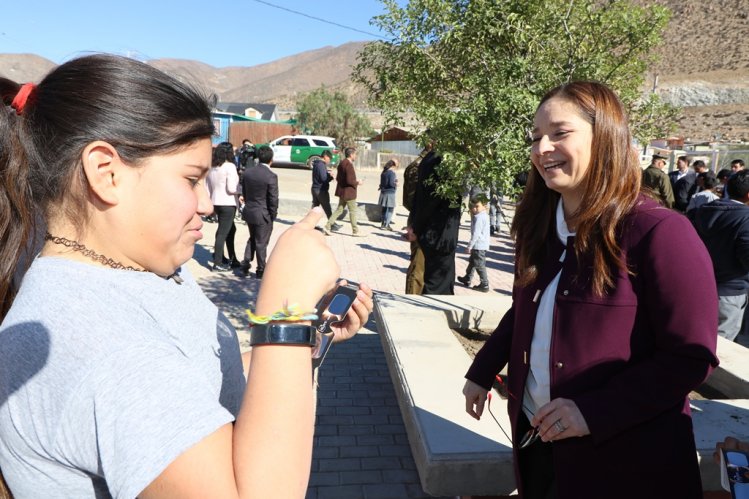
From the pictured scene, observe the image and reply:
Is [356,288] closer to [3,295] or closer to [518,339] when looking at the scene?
[3,295]

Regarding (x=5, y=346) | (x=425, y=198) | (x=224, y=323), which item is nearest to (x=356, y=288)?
(x=224, y=323)

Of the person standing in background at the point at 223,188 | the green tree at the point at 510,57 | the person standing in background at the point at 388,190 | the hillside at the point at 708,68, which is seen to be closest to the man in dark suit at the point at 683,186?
the person standing in background at the point at 388,190

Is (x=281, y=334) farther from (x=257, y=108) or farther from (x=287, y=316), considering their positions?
(x=257, y=108)

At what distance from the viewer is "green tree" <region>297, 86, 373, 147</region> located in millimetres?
43312

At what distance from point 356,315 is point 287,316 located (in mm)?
347

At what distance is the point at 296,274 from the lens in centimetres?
95

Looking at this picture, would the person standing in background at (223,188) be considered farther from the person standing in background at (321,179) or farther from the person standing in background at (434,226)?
the person standing in background at (434,226)

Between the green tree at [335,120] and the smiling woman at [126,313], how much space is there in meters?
42.5

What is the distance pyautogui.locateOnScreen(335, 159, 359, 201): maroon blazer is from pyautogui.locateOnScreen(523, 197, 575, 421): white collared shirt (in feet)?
31.4

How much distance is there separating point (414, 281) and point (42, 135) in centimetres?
521

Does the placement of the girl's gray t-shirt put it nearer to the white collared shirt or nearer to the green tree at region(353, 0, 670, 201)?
the white collared shirt

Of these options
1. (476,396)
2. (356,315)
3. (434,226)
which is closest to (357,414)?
(434,226)

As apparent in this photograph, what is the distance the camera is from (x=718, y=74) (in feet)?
195

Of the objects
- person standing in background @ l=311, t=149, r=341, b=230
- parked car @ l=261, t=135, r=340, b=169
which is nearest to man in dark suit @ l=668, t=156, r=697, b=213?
person standing in background @ l=311, t=149, r=341, b=230
